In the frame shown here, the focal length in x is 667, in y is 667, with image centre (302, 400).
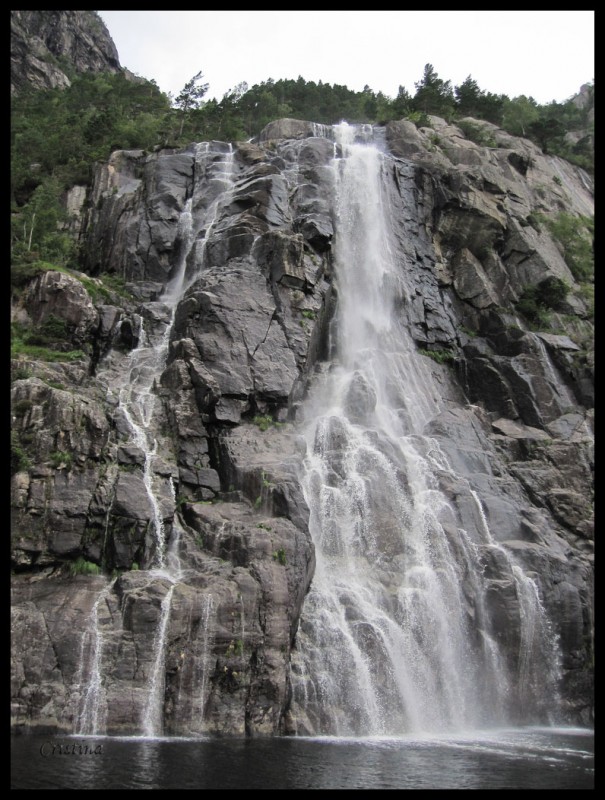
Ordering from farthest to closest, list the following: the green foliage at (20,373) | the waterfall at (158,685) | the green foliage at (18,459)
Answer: the green foliage at (20,373) < the green foliage at (18,459) < the waterfall at (158,685)

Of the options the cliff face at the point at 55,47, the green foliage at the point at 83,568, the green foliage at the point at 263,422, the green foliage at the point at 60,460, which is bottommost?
the green foliage at the point at 83,568

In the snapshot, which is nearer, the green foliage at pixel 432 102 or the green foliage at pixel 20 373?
the green foliage at pixel 20 373

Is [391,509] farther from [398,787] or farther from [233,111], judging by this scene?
[233,111]

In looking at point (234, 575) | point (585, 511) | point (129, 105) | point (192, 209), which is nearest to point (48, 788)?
point (234, 575)

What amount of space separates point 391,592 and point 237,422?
10.5m

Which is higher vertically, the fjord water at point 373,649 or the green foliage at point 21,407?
the green foliage at point 21,407

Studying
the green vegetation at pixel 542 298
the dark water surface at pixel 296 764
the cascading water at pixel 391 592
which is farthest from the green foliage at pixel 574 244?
the dark water surface at pixel 296 764

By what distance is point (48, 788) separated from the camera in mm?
13578

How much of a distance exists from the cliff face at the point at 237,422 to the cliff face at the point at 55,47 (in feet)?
157

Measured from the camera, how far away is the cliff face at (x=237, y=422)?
21906 mm

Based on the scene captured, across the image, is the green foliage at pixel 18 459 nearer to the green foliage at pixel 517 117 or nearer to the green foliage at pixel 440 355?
the green foliage at pixel 440 355

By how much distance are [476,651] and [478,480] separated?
9034mm

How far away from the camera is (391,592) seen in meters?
27.0

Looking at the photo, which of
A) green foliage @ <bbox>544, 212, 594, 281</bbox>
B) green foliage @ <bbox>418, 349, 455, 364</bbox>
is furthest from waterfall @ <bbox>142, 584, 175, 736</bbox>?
green foliage @ <bbox>544, 212, 594, 281</bbox>
